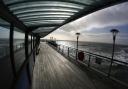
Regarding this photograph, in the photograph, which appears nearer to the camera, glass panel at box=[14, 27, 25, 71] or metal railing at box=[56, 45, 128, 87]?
metal railing at box=[56, 45, 128, 87]

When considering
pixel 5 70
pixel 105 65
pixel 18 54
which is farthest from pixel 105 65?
pixel 18 54

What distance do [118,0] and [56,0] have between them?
4.11ft

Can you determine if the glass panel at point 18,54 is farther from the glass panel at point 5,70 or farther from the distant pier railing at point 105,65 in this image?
the distant pier railing at point 105,65

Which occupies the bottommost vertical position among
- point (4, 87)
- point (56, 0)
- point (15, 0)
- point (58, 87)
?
point (58, 87)

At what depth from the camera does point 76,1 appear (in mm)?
2736

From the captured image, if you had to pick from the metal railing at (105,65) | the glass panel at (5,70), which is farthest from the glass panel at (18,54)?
the metal railing at (105,65)

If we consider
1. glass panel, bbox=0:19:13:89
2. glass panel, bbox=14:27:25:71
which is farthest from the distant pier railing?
glass panel, bbox=0:19:13:89

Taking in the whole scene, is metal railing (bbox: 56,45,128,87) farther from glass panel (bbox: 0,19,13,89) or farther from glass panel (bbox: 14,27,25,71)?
glass panel (bbox: 0,19,13,89)

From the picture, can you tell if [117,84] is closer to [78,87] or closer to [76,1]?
[78,87]

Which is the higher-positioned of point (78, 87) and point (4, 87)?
point (4, 87)

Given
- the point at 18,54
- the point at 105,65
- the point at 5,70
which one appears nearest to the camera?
the point at 5,70

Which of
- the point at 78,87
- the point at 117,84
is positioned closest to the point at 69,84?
the point at 78,87

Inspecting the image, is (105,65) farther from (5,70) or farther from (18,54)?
(18,54)

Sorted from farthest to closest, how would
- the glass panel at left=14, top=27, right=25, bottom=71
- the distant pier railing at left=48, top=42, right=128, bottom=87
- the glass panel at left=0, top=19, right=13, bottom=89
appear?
the glass panel at left=14, top=27, right=25, bottom=71 → the distant pier railing at left=48, top=42, right=128, bottom=87 → the glass panel at left=0, top=19, right=13, bottom=89
